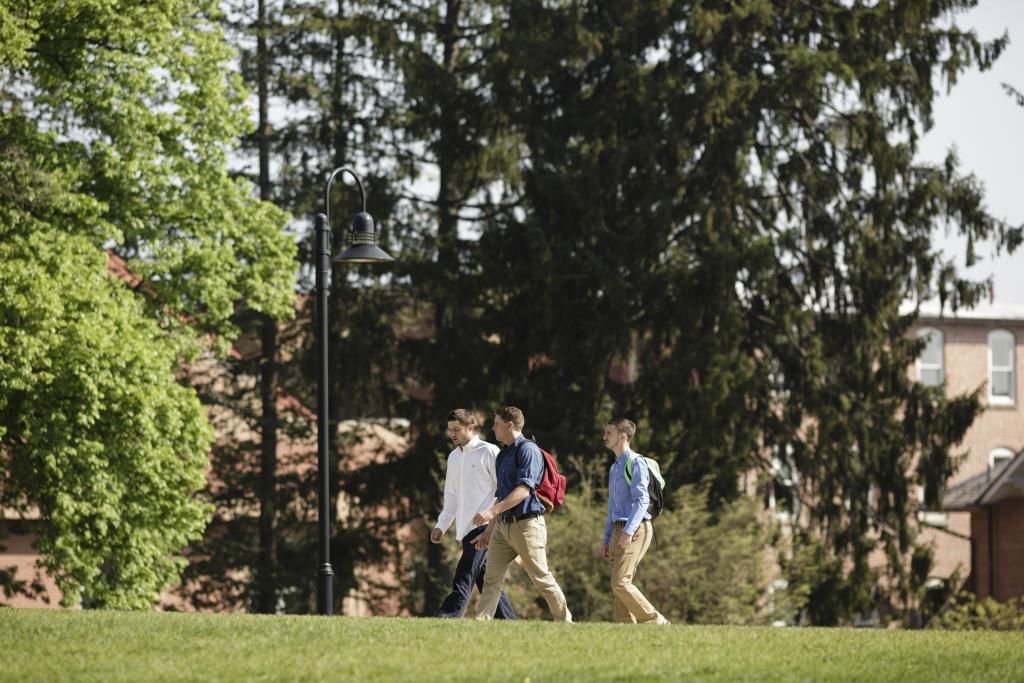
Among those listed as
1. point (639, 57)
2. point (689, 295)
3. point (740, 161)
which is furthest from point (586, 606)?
point (639, 57)

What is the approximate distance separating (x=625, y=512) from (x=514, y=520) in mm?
1004

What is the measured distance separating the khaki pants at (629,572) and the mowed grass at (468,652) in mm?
657

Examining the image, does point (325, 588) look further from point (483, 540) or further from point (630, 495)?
point (630, 495)

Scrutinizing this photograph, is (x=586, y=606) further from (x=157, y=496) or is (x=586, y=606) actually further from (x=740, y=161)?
(x=740, y=161)

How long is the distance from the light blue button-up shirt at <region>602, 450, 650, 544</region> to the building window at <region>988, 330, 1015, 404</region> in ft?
135

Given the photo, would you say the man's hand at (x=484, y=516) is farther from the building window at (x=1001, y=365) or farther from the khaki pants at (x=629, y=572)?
the building window at (x=1001, y=365)

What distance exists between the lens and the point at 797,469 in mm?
31500

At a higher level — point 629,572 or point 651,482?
point 651,482

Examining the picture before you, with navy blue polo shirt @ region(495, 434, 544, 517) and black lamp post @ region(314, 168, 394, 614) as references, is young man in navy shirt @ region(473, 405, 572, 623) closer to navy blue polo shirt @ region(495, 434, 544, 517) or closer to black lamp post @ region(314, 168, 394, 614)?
navy blue polo shirt @ region(495, 434, 544, 517)

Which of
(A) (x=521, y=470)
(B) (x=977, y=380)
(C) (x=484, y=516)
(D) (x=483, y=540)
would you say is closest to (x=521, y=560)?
(D) (x=483, y=540)

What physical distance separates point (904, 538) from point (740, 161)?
788 cm

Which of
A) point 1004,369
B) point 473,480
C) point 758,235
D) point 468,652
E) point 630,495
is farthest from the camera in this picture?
point 1004,369

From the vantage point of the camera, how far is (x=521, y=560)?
13.8 metres

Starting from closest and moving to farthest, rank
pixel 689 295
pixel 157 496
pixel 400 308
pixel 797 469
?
pixel 157 496 < pixel 689 295 < pixel 797 469 < pixel 400 308
